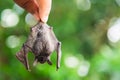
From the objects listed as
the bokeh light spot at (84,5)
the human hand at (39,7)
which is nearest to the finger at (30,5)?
the human hand at (39,7)

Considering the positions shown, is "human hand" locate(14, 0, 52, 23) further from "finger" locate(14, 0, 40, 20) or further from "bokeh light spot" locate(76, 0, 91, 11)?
"bokeh light spot" locate(76, 0, 91, 11)

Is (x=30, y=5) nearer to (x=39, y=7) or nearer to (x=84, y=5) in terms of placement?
(x=39, y=7)

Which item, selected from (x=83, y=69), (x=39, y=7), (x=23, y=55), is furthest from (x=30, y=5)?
(x=83, y=69)

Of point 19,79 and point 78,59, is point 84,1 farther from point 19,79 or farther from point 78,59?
point 19,79

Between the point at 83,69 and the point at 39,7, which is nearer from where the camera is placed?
the point at 39,7

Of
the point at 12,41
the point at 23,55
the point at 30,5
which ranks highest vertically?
the point at 30,5

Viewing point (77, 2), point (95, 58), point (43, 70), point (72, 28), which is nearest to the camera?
point (43, 70)

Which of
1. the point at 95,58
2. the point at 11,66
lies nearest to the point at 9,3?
the point at 11,66
